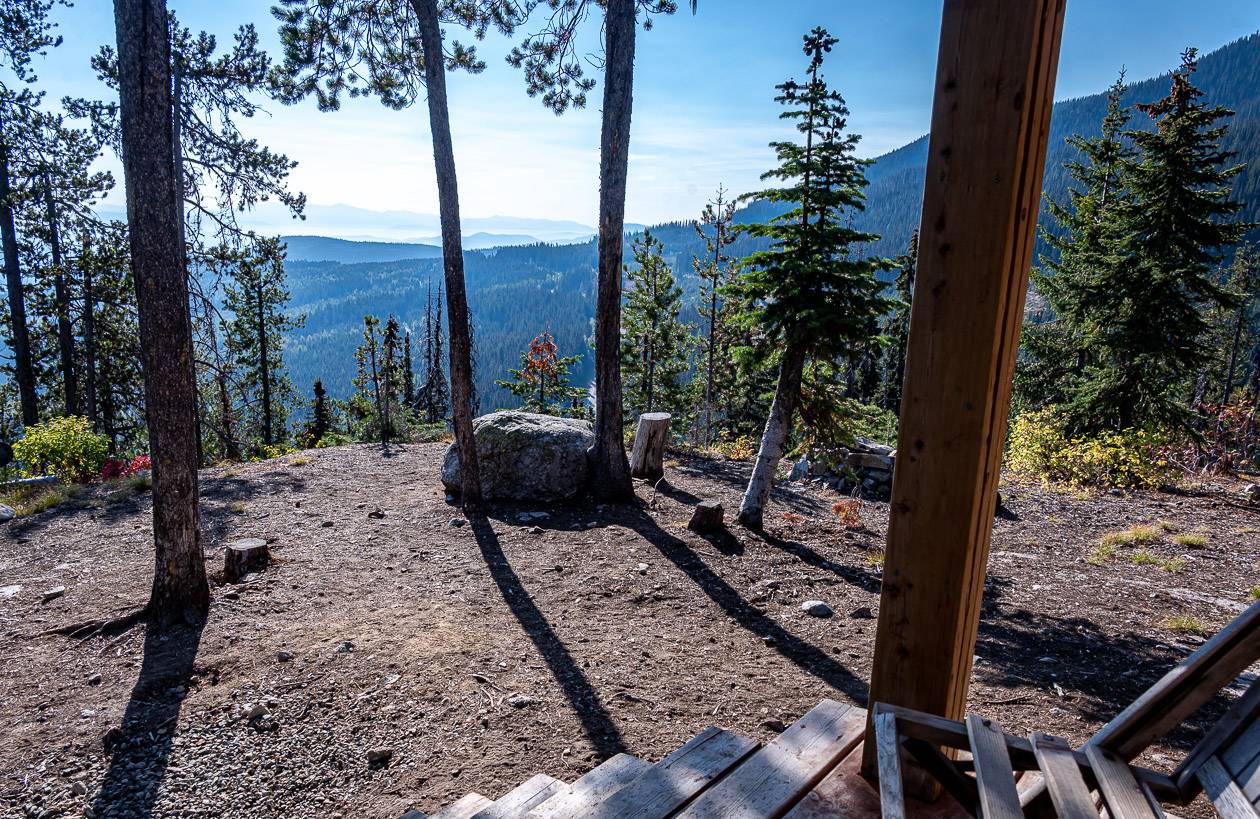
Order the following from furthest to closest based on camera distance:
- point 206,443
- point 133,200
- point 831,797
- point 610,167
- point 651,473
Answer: point 206,443
point 651,473
point 610,167
point 133,200
point 831,797

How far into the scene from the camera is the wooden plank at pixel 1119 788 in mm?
1592

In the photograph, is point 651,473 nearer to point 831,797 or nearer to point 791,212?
point 791,212

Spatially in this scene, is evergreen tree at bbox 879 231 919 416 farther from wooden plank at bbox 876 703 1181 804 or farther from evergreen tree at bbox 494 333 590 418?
wooden plank at bbox 876 703 1181 804

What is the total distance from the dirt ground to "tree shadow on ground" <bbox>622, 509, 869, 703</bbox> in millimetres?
28

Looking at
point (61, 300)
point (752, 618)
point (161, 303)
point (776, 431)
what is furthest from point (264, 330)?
point (752, 618)

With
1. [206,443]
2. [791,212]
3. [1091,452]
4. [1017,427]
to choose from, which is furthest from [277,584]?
[206,443]

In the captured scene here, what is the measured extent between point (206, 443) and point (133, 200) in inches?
957

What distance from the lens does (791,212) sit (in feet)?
21.8

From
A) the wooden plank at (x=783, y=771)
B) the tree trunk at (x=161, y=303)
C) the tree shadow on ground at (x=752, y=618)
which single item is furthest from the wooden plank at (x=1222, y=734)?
the tree trunk at (x=161, y=303)

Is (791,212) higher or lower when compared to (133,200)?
higher

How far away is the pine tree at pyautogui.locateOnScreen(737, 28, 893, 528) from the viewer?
6430 mm

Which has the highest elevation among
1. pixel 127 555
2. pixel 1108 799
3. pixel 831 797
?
pixel 1108 799

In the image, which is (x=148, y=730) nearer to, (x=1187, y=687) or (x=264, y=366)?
(x=1187, y=687)

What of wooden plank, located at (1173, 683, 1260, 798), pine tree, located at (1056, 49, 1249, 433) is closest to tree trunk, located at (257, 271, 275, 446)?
pine tree, located at (1056, 49, 1249, 433)
